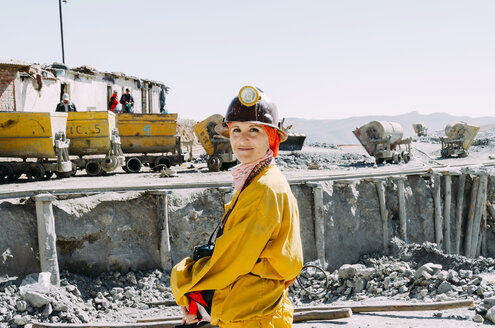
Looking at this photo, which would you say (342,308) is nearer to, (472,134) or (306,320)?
(306,320)

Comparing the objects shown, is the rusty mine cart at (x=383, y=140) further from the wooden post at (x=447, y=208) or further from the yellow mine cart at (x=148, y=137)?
the yellow mine cart at (x=148, y=137)

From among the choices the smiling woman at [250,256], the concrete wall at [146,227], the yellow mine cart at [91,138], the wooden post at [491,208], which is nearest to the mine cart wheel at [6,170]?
the yellow mine cart at [91,138]

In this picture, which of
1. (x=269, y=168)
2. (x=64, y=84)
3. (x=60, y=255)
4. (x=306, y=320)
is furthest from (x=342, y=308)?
(x=64, y=84)

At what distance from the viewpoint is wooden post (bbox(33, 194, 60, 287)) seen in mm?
8688

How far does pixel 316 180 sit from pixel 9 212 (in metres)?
6.55

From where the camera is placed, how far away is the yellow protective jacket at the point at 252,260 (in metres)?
2.41

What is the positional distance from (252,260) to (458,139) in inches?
957

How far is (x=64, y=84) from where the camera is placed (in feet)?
73.8

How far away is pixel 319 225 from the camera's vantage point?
11.1 m

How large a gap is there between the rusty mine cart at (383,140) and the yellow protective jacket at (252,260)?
1836 cm

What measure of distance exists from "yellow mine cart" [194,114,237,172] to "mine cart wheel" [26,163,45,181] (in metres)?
5.14

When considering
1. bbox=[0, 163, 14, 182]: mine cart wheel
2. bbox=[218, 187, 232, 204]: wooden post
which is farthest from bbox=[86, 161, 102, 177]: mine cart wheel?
bbox=[218, 187, 232, 204]: wooden post

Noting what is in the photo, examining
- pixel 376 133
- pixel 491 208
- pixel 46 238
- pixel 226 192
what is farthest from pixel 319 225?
pixel 376 133

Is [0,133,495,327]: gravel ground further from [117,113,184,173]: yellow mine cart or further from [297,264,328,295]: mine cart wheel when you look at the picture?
[117,113,184,173]: yellow mine cart
